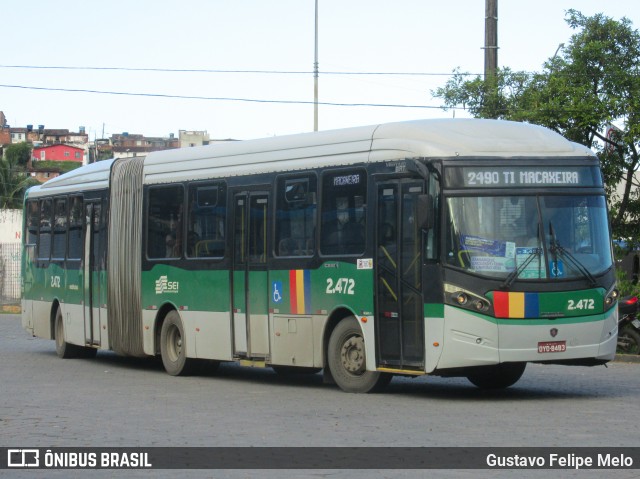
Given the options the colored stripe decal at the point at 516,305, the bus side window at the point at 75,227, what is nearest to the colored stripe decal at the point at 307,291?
the colored stripe decal at the point at 516,305

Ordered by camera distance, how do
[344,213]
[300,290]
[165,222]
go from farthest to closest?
1. [165,222]
2. [300,290]
3. [344,213]

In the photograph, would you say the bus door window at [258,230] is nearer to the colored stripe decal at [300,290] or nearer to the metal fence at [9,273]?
the colored stripe decal at [300,290]

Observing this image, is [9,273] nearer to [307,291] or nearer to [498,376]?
[307,291]

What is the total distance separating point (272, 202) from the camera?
1748 cm

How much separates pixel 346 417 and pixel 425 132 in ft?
12.4

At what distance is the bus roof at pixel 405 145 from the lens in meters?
15.0

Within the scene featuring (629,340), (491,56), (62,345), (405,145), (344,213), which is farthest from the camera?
Answer: (491,56)

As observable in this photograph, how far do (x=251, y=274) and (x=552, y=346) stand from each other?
190 inches

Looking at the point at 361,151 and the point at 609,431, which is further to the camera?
the point at 361,151

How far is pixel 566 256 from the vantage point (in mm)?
14734

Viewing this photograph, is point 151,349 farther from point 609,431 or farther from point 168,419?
point 609,431

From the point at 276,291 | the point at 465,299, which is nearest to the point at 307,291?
the point at 276,291

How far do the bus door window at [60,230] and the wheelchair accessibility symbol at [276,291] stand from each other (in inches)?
303

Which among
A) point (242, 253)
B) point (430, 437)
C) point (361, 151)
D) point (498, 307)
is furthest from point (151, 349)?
point (430, 437)
